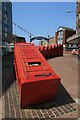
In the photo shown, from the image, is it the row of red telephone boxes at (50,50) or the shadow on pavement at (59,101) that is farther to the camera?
the row of red telephone boxes at (50,50)

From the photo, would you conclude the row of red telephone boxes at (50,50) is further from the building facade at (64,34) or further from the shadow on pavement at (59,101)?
the building facade at (64,34)

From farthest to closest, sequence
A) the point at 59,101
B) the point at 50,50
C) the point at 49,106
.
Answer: the point at 50,50, the point at 59,101, the point at 49,106

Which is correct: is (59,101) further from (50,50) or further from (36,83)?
(50,50)

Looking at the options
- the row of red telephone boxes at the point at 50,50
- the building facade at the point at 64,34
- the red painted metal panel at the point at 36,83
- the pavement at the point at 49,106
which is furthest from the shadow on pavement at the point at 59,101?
the building facade at the point at 64,34

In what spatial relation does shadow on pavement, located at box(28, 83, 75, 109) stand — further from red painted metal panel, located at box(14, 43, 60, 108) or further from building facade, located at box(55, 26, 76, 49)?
building facade, located at box(55, 26, 76, 49)

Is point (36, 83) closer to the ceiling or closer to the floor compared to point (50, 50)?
closer to the floor

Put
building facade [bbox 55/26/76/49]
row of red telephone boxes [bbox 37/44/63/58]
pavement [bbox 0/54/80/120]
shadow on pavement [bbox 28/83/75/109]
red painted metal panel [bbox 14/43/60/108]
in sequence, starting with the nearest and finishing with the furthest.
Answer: pavement [bbox 0/54/80/120]
red painted metal panel [bbox 14/43/60/108]
shadow on pavement [bbox 28/83/75/109]
row of red telephone boxes [bbox 37/44/63/58]
building facade [bbox 55/26/76/49]

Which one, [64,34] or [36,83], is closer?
[36,83]

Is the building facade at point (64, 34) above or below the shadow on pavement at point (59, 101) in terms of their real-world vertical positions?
above

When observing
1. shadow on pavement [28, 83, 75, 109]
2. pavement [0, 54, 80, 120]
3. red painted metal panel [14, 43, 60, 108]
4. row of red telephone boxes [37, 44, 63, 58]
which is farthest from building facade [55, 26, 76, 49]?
red painted metal panel [14, 43, 60, 108]

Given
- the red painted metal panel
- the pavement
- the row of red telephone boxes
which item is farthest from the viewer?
the row of red telephone boxes

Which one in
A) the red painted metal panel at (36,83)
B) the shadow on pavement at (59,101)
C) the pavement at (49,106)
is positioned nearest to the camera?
the pavement at (49,106)

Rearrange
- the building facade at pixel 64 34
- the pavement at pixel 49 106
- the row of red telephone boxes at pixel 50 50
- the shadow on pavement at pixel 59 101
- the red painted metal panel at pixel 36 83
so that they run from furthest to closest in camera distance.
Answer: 1. the building facade at pixel 64 34
2. the row of red telephone boxes at pixel 50 50
3. the shadow on pavement at pixel 59 101
4. the red painted metal panel at pixel 36 83
5. the pavement at pixel 49 106

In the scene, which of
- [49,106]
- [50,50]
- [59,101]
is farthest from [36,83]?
[50,50]
